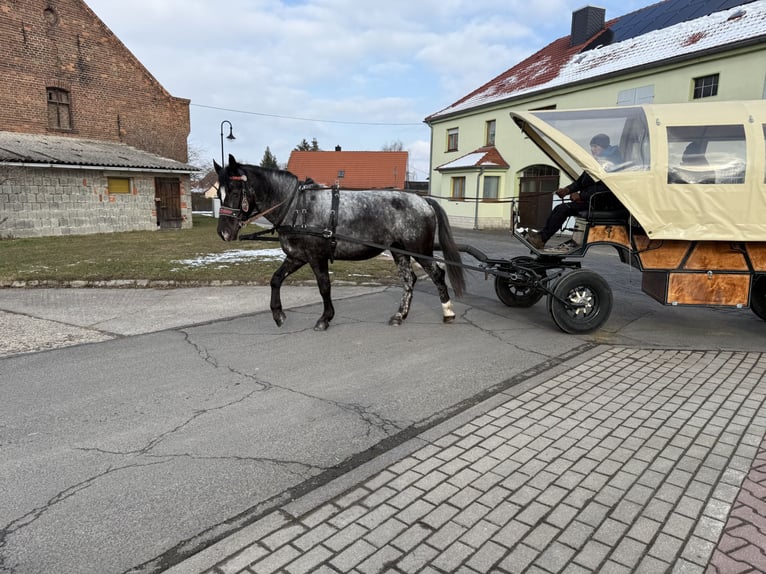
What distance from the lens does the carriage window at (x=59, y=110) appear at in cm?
2122

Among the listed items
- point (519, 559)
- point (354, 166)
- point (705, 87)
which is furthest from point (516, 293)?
point (354, 166)

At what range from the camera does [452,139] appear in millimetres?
29250

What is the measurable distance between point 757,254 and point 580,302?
80.4 inches

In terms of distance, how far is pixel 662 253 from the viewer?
18.8ft

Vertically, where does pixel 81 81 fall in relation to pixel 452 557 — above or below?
above

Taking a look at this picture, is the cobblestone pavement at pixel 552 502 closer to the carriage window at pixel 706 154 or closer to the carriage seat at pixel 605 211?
the carriage seat at pixel 605 211

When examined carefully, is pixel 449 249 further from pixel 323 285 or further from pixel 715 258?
pixel 715 258

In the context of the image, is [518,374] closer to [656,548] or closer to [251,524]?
[656,548]

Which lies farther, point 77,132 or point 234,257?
point 77,132

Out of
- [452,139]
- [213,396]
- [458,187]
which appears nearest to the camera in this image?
[213,396]

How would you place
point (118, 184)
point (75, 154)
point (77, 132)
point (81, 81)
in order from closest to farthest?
1. point (75, 154)
2. point (118, 184)
3. point (81, 81)
4. point (77, 132)

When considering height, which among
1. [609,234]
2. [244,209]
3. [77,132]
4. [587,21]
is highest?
[587,21]

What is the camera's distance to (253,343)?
18.8 ft

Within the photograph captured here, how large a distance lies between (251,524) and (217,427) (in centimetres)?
123
